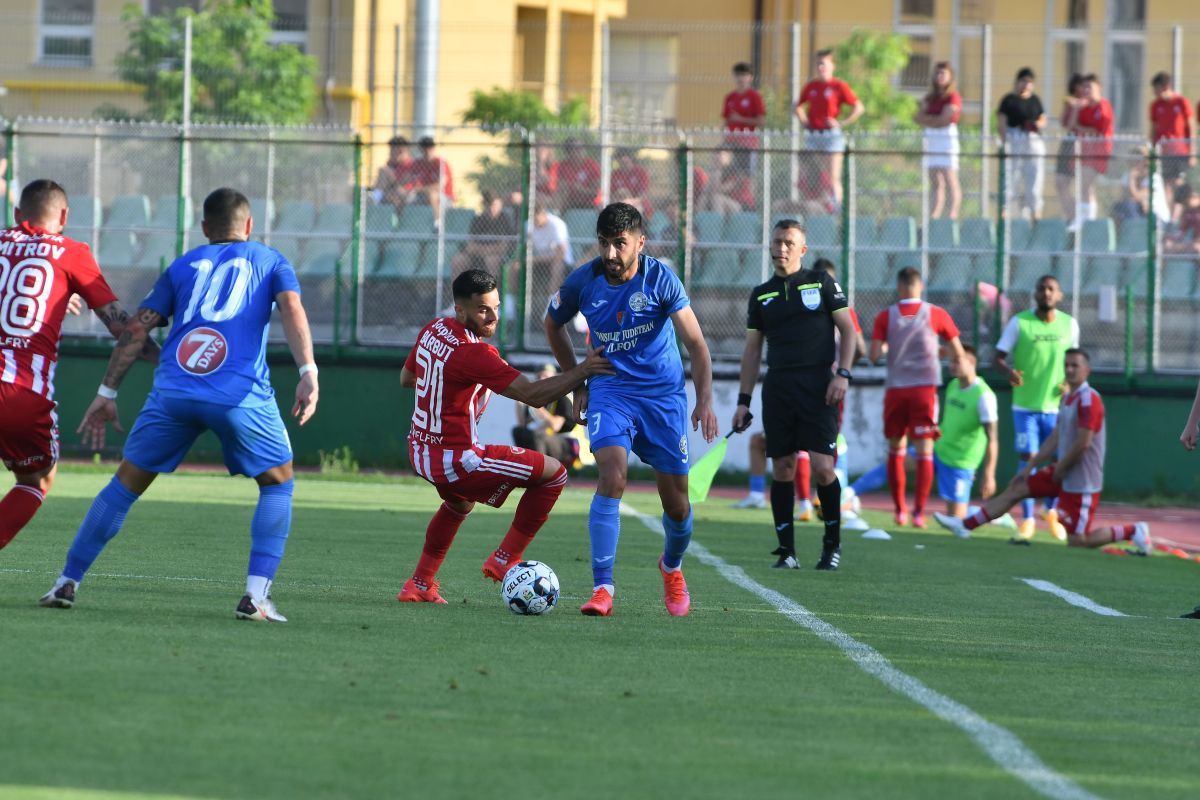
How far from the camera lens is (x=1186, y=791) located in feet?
17.4

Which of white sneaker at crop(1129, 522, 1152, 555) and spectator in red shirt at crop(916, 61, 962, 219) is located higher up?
spectator in red shirt at crop(916, 61, 962, 219)

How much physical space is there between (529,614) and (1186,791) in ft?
12.8

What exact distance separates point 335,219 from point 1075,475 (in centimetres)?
1062

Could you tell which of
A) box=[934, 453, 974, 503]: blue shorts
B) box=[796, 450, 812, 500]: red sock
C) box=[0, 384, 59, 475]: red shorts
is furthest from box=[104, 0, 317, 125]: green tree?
box=[0, 384, 59, 475]: red shorts

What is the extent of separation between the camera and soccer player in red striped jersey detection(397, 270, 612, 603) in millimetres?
8508

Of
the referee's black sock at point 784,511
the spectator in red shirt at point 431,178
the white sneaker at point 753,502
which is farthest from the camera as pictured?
the spectator in red shirt at point 431,178

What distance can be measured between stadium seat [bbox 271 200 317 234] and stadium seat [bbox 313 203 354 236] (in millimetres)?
110

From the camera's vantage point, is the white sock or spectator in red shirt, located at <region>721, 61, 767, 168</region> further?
spectator in red shirt, located at <region>721, 61, 767, 168</region>

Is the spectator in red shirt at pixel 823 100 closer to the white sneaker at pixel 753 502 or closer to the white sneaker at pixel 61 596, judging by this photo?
the white sneaker at pixel 753 502

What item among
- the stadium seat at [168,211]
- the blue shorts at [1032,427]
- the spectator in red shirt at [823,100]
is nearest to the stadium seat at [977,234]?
the spectator in red shirt at [823,100]

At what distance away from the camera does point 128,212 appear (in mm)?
22172

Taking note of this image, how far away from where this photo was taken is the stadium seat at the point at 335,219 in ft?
72.4

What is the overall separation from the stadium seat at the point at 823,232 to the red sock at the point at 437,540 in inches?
515

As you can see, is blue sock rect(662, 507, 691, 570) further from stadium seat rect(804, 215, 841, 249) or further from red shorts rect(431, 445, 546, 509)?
stadium seat rect(804, 215, 841, 249)
